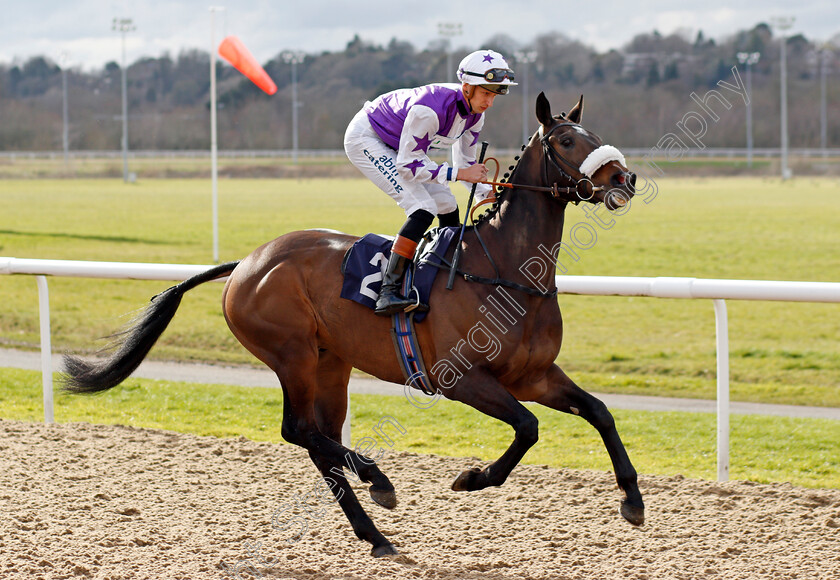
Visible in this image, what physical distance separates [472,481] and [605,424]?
51 centimetres

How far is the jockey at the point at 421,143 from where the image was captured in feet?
11.3

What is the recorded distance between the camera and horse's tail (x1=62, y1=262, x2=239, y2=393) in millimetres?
4238

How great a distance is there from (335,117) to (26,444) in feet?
202

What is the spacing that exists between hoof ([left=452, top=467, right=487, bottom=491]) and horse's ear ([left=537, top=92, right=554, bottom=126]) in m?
1.24

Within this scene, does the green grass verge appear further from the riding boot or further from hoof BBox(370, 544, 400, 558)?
the riding boot

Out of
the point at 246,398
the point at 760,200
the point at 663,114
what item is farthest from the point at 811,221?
the point at 663,114

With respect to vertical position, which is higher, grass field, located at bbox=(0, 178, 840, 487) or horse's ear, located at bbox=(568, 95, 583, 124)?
horse's ear, located at bbox=(568, 95, 583, 124)

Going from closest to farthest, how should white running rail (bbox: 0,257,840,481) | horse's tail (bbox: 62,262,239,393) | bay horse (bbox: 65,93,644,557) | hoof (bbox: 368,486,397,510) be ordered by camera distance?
bay horse (bbox: 65,93,644,557)
hoof (bbox: 368,486,397,510)
white running rail (bbox: 0,257,840,481)
horse's tail (bbox: 62,262,239,393)

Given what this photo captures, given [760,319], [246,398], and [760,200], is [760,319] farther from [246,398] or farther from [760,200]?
[760,200]

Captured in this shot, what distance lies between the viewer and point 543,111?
10.9 ft

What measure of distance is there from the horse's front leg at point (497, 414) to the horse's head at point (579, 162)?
71cm

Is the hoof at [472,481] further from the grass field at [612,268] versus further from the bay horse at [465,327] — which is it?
the grass field at [612,268]

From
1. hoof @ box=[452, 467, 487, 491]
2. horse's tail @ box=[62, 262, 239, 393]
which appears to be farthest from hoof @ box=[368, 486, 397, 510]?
horse's tail @ box=[62, 262, 239, 393]

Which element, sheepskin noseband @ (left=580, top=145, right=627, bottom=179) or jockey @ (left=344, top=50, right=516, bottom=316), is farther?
jockey @ (left=344, top=50, right=516, bottom=316)
